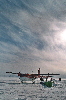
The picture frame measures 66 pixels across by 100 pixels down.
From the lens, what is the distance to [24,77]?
43812 mm

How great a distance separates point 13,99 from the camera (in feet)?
40.3

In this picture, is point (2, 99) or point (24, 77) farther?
point (24, 77)

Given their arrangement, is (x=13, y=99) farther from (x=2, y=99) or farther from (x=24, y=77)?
(x=24, y=77)

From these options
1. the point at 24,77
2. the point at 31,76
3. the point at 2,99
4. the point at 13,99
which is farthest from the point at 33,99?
the point at 31,76

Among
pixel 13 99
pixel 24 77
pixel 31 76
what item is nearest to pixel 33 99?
pixel 13 99

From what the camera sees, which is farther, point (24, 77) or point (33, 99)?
point (24, 77)

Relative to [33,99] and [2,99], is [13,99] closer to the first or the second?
[2,99]

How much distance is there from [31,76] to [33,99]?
35670 millimetres

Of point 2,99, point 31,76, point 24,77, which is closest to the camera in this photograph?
point 2,99

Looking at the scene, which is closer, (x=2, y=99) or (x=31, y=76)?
(x=2, y=99)

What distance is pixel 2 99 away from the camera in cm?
1216

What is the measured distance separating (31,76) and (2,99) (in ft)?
118

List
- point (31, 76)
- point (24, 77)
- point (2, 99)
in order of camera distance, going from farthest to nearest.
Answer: point (31, 76), point (24, 77), point (2, 99)

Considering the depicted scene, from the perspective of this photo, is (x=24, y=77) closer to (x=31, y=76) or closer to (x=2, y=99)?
(x=31, y=76)
